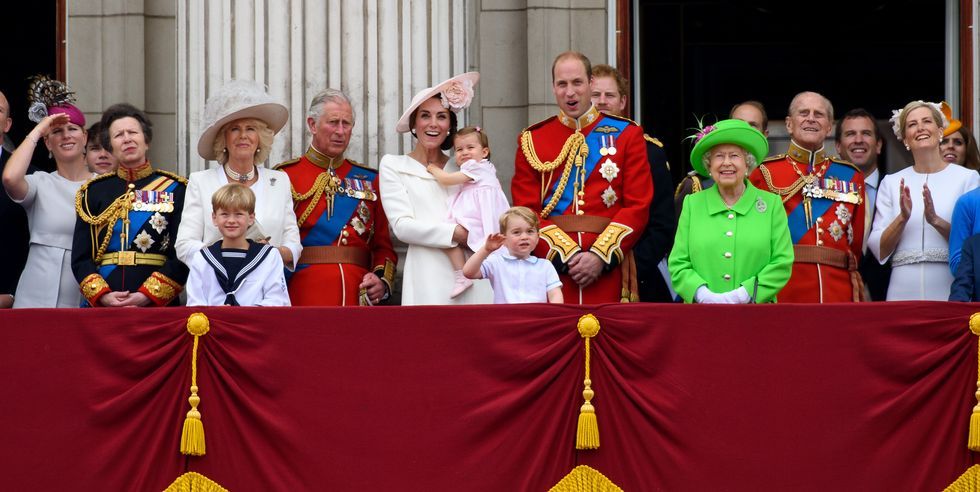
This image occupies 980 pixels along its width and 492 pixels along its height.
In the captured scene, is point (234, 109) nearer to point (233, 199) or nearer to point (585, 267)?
point (233, 199)

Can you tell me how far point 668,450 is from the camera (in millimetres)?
7887

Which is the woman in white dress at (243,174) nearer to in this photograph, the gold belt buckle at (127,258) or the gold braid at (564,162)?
the gold belt buckle at (127,258)

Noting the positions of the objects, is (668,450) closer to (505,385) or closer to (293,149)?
(505,385)

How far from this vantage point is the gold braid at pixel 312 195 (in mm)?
9289

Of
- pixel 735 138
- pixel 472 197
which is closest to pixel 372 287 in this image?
pixel 472 197

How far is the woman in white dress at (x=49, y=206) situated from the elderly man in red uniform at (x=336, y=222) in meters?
1.09

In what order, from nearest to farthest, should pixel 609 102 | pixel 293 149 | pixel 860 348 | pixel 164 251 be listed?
pixel 860 348
pixel 164 251
pixel 609 102
pixel 293 149

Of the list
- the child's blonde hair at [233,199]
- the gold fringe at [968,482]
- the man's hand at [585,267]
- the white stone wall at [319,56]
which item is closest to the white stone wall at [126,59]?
the white stone wall at [319,56]

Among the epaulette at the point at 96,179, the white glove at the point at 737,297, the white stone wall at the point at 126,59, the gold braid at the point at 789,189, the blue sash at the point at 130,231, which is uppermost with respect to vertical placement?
the white stone wall at the point at 126,59

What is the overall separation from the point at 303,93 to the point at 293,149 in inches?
13.3

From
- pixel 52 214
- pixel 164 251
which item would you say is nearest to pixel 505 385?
pixel 164 251

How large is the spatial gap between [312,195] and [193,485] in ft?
6.29

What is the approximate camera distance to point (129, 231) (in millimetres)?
8898

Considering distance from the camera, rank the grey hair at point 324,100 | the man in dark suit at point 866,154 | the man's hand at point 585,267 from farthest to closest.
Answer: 1. the man in dark suit at point 866,154
2. the grey hair at point 324,100
3. the man's hand at point 585,267
